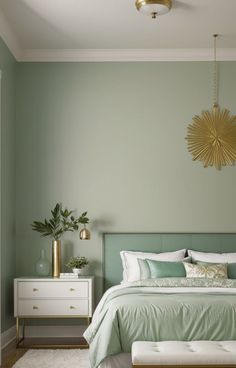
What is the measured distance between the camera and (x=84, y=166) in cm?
626

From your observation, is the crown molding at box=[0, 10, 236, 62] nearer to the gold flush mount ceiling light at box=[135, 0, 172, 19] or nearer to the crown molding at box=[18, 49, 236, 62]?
the crown molding at box=[18, 49, 236, 62]

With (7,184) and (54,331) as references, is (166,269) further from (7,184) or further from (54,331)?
(7,184)

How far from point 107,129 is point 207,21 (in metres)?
1.54

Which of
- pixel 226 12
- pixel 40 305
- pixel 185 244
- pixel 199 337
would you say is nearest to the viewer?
pixel 199 337

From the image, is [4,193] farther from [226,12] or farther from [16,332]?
[226,12]

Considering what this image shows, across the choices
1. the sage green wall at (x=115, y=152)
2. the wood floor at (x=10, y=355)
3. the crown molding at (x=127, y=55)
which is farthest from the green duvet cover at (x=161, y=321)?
the crown molding at (x=127, y=55)

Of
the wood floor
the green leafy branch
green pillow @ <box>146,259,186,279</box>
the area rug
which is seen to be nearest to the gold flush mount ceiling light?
the green leafy branch

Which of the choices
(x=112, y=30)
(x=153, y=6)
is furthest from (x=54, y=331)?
(x=153, y=6)

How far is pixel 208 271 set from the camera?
5484 millimetres

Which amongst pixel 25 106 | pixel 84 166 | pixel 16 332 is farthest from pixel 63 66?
pixel 16 332

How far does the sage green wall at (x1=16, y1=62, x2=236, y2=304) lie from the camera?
20.4 ft

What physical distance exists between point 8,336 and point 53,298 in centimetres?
57

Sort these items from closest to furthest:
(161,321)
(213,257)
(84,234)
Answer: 1. (161,321)
2. (213,257)
3. (84,234)

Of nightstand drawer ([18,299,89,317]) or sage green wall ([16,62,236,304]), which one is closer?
nightstand drawer ([18,299,89,317])
